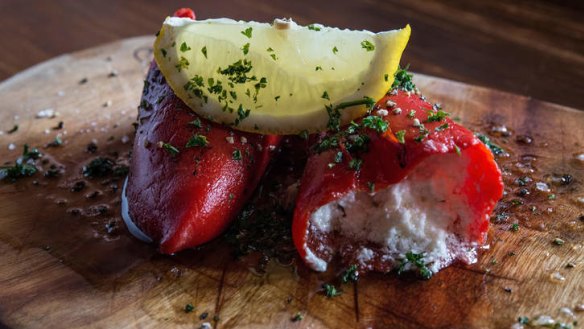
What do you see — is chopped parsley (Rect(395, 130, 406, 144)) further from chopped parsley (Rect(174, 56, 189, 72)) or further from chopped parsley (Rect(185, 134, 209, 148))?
chopped parsley (Rect(174, 56, 189, 72))

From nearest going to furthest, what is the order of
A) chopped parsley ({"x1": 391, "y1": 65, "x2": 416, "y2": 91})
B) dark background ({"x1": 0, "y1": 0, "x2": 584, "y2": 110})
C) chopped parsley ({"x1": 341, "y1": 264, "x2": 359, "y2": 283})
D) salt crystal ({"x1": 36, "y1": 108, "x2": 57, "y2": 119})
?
1. chopped parsley ({"x1": 341, "y1": 264, "x2": 359, "y2": 283})
2. chopped parsley ({"x1": 391, "y1": 65, "x2": 416, "y2": 91})
3. salt crystal ({"x1": 36, "y1": 108, "x2": 57, "y2": 119})
4. dark background ({"x1": 0, "y1": 0, "x2": 584, "y2": 110})

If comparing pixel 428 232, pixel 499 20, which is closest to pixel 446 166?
pixel 428 232

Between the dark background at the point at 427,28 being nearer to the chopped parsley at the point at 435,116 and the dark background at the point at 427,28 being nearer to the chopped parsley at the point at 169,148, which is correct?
the chopped parsley at the point at 435,116

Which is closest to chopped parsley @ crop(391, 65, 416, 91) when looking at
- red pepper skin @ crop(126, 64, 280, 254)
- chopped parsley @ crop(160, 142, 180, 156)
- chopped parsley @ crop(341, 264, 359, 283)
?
red pepper skin @ crop(126, 64, 280, 254)

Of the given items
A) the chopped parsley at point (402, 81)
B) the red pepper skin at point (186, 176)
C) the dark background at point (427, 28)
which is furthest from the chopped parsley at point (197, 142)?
the dark background at point (427, 28)

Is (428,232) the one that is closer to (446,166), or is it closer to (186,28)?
(446,166)

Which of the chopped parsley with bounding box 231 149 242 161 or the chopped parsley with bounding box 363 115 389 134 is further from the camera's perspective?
the chopped parsley with bounding box 231 149 242 161
